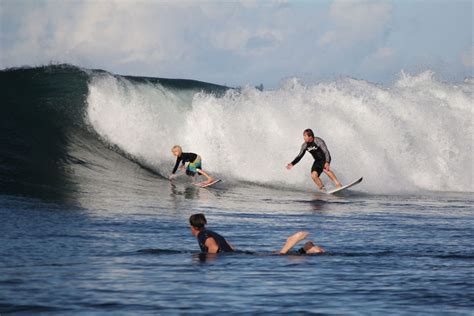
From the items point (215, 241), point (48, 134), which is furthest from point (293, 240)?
point (48, 134)

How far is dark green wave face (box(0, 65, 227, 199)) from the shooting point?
58.9 feet

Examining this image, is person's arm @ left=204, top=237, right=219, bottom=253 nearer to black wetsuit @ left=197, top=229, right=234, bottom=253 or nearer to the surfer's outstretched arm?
black wetsuit @ left=197, top=229, right=234, bottom=253

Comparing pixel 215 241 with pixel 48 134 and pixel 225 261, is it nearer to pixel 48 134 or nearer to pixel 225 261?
pixel 225 261

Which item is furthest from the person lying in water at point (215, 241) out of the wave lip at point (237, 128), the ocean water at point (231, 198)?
the wave lip at point (237, 128)

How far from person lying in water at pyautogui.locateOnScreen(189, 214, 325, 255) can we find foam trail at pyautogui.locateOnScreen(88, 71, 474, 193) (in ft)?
41.4

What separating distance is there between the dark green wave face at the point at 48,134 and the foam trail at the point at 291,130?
0.68 metres

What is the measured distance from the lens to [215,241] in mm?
10680

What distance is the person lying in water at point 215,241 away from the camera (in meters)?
10.7

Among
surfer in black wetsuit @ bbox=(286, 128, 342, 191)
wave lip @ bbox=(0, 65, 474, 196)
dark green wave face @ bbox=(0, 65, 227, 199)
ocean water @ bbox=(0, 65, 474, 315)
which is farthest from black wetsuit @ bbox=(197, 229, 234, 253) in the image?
wave lip @ bbox=(0, 65, 474, 196)

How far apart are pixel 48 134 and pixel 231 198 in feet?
19.3

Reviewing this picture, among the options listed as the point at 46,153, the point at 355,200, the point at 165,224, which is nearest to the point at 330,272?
the point at 165,224

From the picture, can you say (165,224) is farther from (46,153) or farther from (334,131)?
(334,131)

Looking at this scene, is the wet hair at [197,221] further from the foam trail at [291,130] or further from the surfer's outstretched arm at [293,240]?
the foam trail at [291,130]

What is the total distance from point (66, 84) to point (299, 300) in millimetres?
19273
